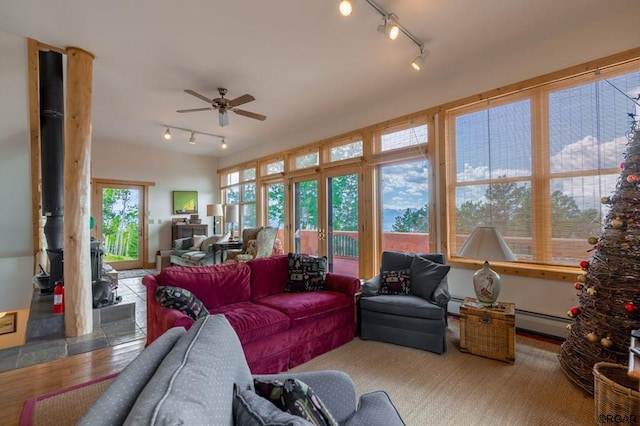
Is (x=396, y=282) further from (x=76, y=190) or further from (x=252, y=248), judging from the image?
(x=76, y=190)

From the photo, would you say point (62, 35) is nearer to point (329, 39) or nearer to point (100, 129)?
point (329, 39)

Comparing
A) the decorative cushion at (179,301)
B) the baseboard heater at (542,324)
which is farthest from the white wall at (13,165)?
the baseboard heater at (542,324)

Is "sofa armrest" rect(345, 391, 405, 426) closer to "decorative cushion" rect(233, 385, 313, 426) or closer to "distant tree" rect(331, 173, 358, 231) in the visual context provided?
"decorative cushion" rect(233, 385, 313, 426)

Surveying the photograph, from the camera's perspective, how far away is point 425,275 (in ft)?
10.5

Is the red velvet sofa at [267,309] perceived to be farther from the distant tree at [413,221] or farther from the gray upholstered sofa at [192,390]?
the distant tree at [413,221]

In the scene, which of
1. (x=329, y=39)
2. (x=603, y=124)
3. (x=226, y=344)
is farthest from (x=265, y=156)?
(x=226, y=344)

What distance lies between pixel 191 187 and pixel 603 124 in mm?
8531

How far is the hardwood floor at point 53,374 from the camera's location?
2.16 m

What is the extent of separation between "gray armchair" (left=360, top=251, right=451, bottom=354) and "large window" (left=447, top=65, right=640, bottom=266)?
3.07 feet

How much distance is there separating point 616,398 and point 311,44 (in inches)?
143

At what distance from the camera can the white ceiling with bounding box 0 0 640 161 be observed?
264 cm

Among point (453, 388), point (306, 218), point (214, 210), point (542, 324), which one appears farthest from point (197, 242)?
point (542, 324)

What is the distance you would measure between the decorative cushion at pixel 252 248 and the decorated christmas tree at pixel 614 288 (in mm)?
4513

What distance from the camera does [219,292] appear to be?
2.80 m
